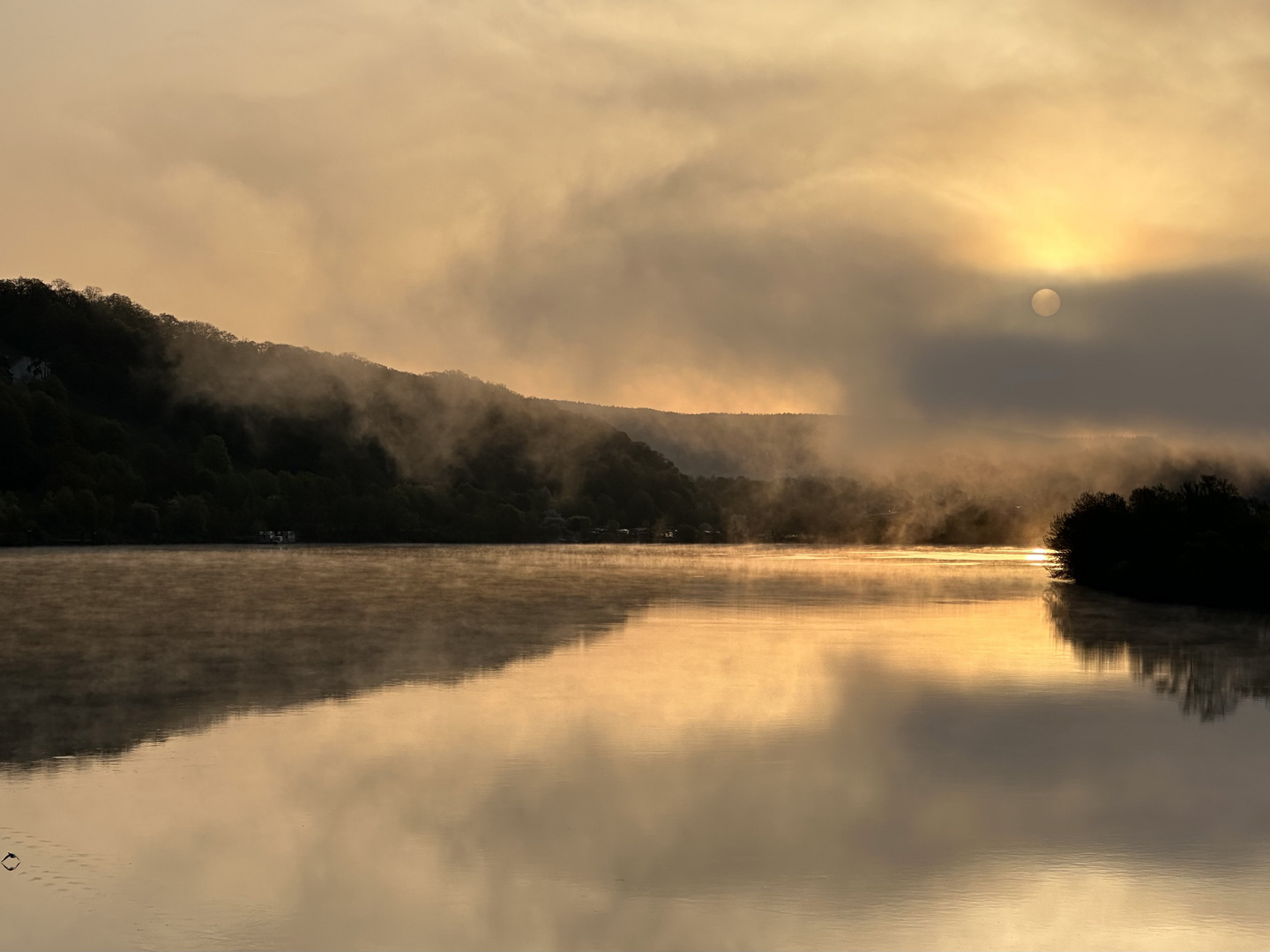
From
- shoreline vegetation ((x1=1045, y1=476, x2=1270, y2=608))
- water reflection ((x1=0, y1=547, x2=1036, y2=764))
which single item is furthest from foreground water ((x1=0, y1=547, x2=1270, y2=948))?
shoreline vegetation ((x1=1045, y1=476, x2=1270, y2=608))

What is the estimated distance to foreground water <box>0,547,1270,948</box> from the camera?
13383 mm

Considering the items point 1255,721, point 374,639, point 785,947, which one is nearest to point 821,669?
point 1255,721

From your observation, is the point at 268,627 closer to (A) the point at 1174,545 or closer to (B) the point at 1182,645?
(B) the point at 1182,645

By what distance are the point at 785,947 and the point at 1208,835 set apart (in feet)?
23.9

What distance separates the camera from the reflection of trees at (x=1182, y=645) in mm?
33531

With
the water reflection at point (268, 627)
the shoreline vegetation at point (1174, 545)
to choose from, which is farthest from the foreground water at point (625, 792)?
the shoreline vegetation at point (1174, 545)

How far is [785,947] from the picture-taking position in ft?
41.0

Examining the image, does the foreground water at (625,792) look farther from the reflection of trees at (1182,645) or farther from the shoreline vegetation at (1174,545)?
the shoreline vegetation at (1174,545)

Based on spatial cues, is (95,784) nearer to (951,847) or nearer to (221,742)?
(221,742)

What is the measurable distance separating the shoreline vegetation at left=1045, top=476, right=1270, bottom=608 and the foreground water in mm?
23297

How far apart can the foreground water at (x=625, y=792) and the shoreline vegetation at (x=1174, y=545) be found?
23.3 metres

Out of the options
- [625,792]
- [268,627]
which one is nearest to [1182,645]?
[268,627]

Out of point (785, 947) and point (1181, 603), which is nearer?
point (785, 947)

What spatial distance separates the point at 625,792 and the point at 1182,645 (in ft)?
107
